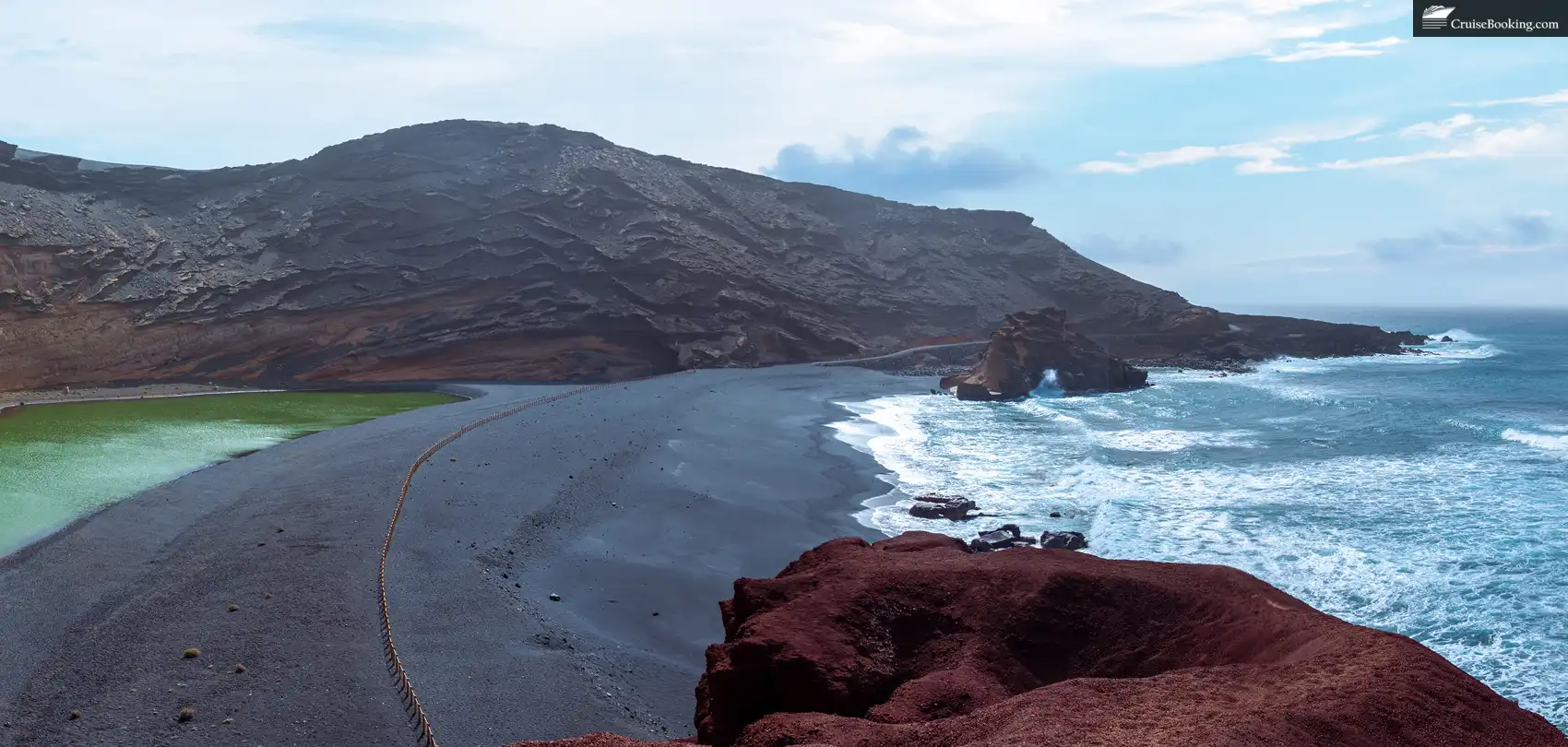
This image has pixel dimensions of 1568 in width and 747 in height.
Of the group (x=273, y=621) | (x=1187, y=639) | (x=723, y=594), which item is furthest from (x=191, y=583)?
(x=1187, y=639)

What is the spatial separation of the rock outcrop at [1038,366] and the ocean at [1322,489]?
9.96 feet

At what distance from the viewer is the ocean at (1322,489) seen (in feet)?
50.8

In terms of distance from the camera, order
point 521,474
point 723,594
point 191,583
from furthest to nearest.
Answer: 1. point 521,474
2. point 723,594
3. point 191,583

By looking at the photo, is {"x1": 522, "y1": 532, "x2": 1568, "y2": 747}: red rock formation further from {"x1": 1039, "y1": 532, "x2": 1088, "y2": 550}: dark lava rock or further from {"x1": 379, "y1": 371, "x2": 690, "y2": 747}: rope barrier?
{"x1": 1039, "y1": 532, "x2": 1088, "y2": 550}: dark lava rock

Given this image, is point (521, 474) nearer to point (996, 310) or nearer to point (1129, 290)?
point (996, 310)

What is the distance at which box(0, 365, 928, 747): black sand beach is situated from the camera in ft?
36.5

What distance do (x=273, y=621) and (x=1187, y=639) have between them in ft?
39.1

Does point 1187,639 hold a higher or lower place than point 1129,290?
lower

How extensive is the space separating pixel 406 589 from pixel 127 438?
2474cm

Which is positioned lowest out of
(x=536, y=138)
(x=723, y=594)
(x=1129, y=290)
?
(x=723, y=594)

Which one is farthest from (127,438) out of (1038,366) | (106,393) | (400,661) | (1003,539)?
(1038,366)

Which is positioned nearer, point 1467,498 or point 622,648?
point 622,648

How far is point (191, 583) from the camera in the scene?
591 inches

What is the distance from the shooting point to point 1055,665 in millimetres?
9461
